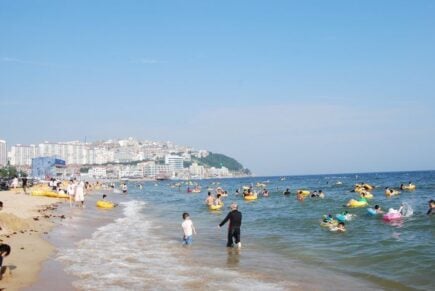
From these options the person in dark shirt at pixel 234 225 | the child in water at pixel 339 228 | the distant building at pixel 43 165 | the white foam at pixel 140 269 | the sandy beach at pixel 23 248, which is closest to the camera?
→ the sandy beach at pixel 23 248

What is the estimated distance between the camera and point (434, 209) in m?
22.6

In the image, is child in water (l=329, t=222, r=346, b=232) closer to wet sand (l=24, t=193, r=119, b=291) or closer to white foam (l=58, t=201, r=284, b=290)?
white foam (l=58, t=201, r=284, b=290)

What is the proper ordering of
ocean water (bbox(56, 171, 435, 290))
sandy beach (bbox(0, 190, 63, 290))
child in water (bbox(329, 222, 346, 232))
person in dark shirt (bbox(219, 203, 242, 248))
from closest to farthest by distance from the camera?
sandy beach (bbox(0, 190, 63, 290))
ocean water (bbox(56, 171, 435, 290))
person in dark shirt (bbox(219, 203, 242, 248))
child in water (bbox(329, 222, 346, 232))

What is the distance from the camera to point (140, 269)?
11406 mm

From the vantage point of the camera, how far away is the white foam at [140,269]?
9.81 metres

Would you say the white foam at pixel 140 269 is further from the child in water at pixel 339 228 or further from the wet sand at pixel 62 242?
the child in water at pixel 339 228

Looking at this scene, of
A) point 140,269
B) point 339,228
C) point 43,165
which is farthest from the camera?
point 43,165

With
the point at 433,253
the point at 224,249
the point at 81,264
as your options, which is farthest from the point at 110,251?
the point at 433,253

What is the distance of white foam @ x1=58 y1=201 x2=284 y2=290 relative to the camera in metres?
9.81

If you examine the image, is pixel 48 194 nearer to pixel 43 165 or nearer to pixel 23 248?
pixel 23 248

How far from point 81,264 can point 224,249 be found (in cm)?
501

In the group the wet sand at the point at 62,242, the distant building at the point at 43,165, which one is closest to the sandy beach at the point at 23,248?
the wet sand at the point at 62,242

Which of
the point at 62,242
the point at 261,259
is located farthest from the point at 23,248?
the point at 261,259

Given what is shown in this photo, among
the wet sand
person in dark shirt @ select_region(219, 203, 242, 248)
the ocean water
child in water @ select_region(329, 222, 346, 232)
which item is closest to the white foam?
the ocean water
